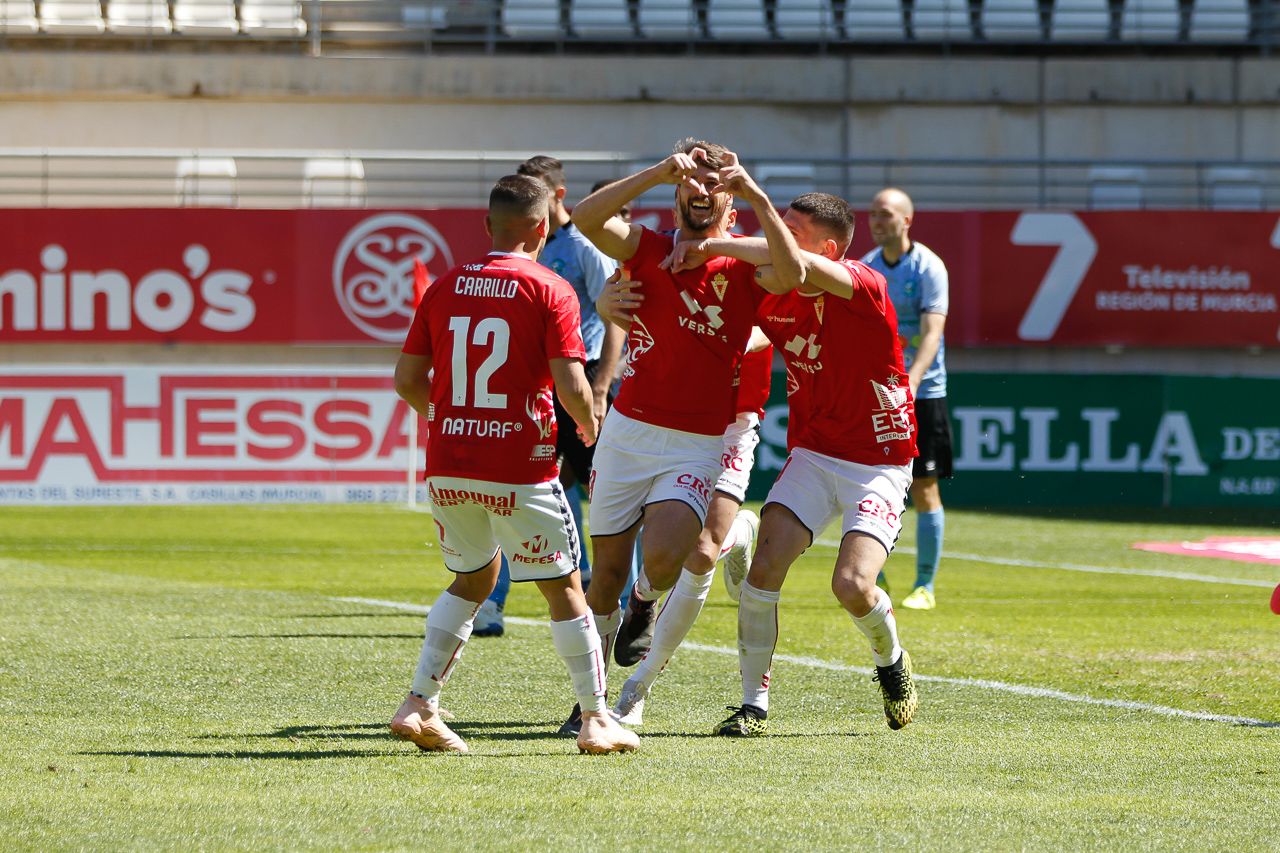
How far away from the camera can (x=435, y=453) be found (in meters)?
5.62

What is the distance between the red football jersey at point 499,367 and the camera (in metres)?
5.56

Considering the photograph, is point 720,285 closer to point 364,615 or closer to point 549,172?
point 549,172

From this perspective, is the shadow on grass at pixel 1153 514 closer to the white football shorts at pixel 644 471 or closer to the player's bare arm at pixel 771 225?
the white football shorts at pixel 644 471

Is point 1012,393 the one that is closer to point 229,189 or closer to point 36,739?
point 229,189

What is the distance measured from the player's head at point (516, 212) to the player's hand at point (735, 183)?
0.61 metres

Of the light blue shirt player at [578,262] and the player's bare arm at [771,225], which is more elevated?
the player's bare arm at [771,225]

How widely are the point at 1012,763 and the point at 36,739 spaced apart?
3.16 meters

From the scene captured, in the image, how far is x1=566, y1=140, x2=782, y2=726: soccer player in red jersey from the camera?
6.14 metres

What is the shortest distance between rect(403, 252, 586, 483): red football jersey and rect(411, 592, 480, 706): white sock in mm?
490

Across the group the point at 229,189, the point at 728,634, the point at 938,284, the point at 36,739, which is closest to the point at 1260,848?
the point at 36,739

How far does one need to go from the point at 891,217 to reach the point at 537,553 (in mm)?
4985

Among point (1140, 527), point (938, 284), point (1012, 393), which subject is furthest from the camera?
point (1012, 393)

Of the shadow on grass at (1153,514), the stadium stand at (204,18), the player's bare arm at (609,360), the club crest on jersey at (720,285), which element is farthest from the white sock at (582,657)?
the stadium stand at (204,18)

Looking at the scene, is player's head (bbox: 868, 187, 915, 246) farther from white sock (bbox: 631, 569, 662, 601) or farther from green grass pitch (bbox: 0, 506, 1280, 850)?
white sock (bbox: 631, 569, 662, 601)
